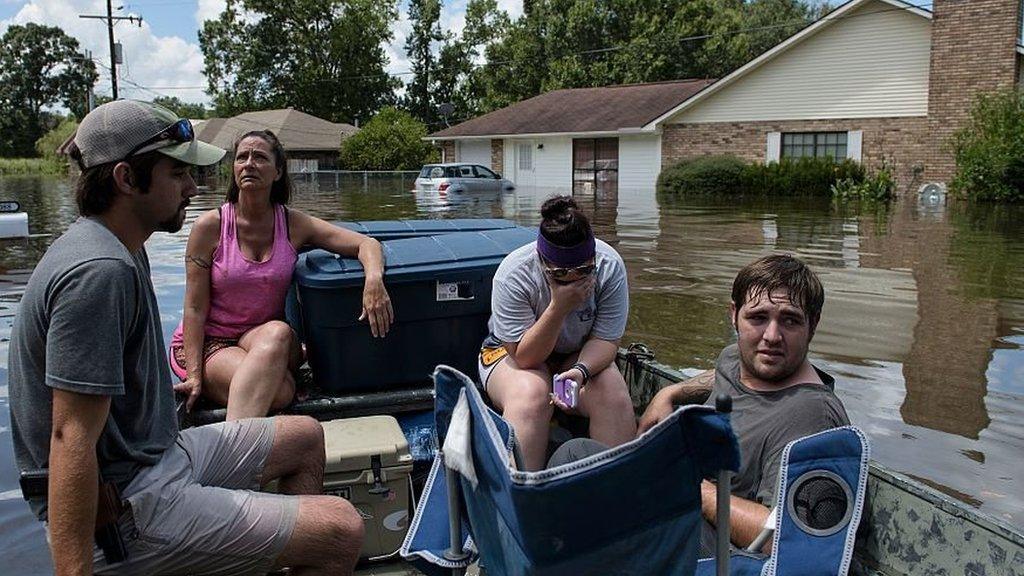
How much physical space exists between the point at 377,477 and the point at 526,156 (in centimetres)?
3436

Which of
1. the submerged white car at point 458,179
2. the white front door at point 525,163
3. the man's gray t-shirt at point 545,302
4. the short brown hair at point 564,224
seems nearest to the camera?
the short brown hair at point 564,224

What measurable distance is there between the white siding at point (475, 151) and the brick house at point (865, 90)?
32.5 feet

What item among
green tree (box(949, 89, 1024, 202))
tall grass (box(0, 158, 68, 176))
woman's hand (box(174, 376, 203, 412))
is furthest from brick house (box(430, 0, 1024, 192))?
tall grass (box(0, 158, 68, 176))

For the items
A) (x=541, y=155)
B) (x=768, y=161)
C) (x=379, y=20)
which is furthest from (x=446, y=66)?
(x=768, y=161)

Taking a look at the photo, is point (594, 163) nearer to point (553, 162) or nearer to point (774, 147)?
point (553, 162)

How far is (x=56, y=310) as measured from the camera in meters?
2.12

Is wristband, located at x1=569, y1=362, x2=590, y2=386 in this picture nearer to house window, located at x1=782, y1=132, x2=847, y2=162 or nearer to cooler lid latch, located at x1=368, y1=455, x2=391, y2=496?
cooler lid latch, located at x1=368, y1=455, x2=391, y2=496

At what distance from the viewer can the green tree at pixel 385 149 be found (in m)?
43.2

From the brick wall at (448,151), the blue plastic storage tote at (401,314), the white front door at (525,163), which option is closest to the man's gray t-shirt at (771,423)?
the blue plastic storage tote at (401,314)

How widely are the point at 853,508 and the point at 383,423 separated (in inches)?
71.0

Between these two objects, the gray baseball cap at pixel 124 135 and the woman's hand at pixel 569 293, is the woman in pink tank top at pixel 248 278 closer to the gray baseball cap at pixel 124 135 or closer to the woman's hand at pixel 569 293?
the woman's hand at pixel 569 293

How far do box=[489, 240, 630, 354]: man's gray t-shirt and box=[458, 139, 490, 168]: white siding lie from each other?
35349mm

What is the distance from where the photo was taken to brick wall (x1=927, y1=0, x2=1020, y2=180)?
2359 centimetres

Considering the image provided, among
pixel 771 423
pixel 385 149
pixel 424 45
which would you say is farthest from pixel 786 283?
pixel 424 45
